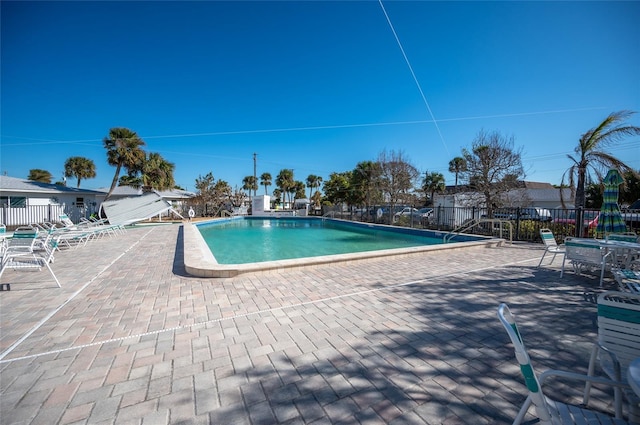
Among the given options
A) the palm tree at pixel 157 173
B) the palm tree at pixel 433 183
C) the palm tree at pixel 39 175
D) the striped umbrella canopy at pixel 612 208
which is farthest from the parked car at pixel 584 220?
the palm tree at pixel 39 175

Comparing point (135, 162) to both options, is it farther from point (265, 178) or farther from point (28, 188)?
point (265, 178)

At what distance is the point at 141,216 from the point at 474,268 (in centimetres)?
1582

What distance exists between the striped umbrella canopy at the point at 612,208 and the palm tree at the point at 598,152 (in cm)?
526

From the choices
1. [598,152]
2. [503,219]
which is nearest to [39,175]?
[503,219]

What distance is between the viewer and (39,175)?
4088cm

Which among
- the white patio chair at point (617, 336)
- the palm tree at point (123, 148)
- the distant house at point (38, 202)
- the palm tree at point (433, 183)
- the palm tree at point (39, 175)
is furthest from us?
the palm tree at point (39, 175)

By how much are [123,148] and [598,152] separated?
1047 inches

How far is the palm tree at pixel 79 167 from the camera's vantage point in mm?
32062

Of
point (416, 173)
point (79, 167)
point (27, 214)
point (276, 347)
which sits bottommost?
point (276, 347)

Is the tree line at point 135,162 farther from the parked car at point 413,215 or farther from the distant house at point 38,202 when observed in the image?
the parked car at point 413,215

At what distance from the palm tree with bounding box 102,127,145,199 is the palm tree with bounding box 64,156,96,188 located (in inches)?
742

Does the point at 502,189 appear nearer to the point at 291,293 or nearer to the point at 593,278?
the point at 593,278

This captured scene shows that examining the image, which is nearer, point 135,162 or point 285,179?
point 135,162

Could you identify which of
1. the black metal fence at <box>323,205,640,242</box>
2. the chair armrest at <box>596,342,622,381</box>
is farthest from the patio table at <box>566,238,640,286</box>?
the black metal fence at <box>323,205,640,242</box>
